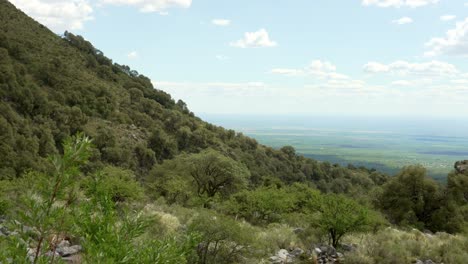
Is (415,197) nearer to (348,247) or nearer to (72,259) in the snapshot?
(348,247)

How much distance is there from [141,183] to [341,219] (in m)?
31.5

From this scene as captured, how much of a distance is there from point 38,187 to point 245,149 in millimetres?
75360

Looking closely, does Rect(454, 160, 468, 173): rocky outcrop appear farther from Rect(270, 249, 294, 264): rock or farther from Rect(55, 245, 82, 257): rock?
Rect(55, 245, 82, 257): rock

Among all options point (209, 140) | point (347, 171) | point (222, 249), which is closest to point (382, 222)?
point (222, 249)

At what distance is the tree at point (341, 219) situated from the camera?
18369 mm

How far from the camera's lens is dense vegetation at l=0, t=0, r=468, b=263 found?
3.83m

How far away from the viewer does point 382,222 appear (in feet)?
77.8

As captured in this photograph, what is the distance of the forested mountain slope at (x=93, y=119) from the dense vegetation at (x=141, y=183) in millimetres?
213

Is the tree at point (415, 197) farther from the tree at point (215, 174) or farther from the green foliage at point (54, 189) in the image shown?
the green foliage at point (54, 189)

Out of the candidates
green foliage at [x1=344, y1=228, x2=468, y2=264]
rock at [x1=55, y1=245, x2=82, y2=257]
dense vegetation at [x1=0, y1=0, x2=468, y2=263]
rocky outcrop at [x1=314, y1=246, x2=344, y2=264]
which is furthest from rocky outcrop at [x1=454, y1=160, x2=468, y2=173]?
rock at [x1=55, y1=245, x2=82, y2=257]

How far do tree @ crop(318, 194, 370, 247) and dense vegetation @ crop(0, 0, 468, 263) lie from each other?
0.22 feet

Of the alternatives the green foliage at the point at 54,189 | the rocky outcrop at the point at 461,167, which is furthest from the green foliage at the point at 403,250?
the rocky outcrop at the point at 461,167

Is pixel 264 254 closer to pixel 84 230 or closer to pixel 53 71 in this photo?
pixel 84 230

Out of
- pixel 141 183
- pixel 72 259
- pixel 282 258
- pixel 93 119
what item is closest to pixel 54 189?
pixel 72 259
